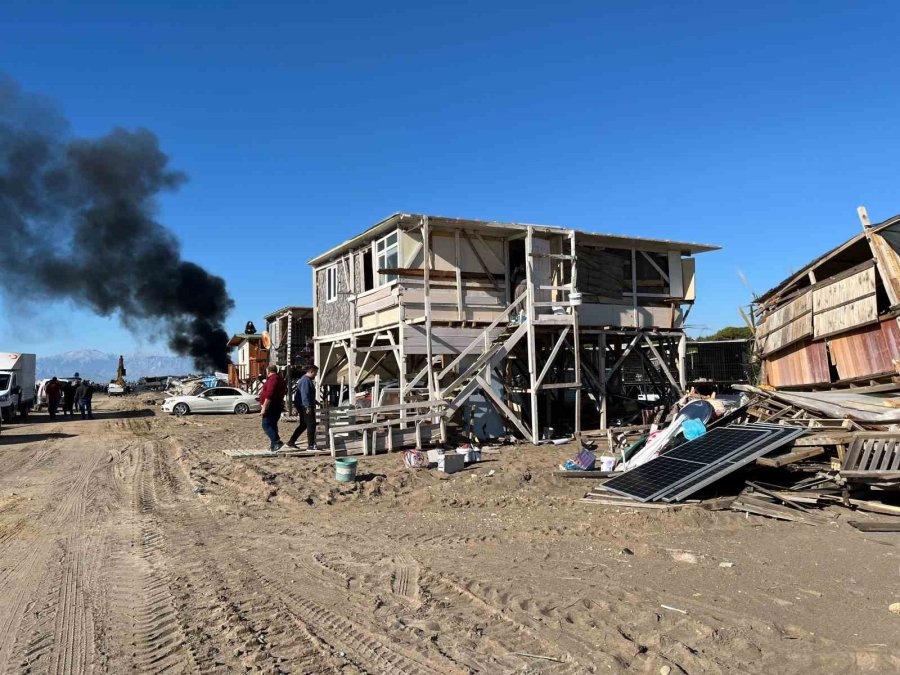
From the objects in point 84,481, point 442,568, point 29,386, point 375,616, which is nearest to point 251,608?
point 375,616

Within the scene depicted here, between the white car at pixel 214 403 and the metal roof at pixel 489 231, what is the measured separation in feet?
36.8

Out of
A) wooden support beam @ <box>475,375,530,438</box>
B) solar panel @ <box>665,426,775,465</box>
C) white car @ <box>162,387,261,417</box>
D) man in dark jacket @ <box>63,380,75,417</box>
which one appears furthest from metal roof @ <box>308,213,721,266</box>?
man in dark jacket @ <box>63,380,75,417</box>

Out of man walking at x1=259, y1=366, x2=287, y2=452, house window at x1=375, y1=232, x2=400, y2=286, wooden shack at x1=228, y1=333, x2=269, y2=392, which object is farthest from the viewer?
wooden shack at x1=228, y1=333, x2=269, y2=392

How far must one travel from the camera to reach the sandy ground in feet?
13.2

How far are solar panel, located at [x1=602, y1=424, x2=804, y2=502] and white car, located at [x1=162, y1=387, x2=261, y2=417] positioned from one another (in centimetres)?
2267

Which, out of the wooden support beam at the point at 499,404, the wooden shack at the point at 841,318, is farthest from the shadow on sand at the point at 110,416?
the wooden shack at the point at 841,318

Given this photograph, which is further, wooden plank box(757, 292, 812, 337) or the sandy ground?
wooden plank box(757, 292, 812, 337)

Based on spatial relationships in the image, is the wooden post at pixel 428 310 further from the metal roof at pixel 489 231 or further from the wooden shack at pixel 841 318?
the wooden shack at pixel 841 318

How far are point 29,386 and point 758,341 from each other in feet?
94.1

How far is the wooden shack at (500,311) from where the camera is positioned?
1466cm

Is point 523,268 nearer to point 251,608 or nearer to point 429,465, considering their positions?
point 429,465

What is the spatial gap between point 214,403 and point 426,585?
81.9 ft

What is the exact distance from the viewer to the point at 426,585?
5.37 meters

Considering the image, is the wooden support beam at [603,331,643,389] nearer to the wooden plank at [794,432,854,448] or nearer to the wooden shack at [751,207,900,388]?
the wooden shack at [751,207,900,388]
